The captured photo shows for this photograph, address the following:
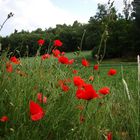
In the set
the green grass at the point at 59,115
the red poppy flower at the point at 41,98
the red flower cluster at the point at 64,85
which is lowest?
the green grass at the point at 59,115

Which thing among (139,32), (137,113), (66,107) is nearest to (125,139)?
(137,113)

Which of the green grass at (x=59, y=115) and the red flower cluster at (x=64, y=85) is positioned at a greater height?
the red flower cluster at (x=64, y=85)

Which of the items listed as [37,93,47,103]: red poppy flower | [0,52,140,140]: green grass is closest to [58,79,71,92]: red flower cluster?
[0,52,140,140]: green grass

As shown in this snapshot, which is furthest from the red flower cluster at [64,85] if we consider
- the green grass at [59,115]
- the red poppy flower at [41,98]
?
A: the red poppy flower at [41,98]

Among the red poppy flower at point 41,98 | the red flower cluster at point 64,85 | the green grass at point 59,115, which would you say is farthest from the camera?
the red flower cluster at point 64,85

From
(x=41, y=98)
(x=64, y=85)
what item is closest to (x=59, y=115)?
(x=41, y=98)

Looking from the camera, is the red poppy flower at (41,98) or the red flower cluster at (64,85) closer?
the red poppy flower at (41,98)

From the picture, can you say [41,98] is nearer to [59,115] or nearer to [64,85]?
[59,115]

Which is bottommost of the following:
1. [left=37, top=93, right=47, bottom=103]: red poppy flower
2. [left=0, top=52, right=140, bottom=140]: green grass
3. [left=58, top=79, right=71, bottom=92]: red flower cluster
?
[left=0, top=52, right=140, bottom=140]: green grass

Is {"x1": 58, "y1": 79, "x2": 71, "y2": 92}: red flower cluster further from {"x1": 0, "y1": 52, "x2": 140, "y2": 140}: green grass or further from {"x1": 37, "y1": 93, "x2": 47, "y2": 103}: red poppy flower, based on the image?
{"x1": 37, "y1": 93, "x2": 47, "y2": 103}: red poppy flower

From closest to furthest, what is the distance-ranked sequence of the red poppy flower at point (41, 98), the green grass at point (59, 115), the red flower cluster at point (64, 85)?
1. the green grass at point (59, 115)
2. the red poppy flower at point (41, 98)
3. the red flower cluster at point (64, 85)

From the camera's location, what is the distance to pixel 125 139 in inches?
110

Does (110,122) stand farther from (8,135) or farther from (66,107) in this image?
(8,135)

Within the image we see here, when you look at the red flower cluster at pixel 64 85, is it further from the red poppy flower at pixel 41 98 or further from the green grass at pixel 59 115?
the red poppy flower at pixel 41 98
